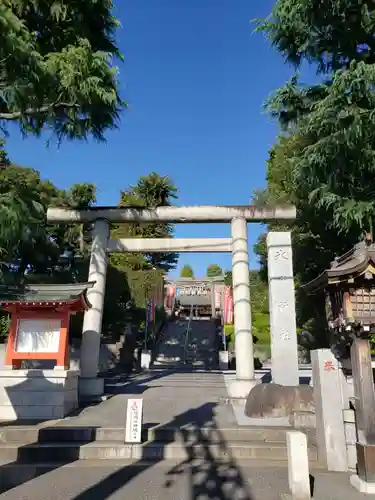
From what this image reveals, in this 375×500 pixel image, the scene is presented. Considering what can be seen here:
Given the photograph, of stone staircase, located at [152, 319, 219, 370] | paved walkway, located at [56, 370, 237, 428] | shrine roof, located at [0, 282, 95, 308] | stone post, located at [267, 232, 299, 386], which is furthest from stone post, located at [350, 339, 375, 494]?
stone staircase, located at [152, 319, 219, 370]

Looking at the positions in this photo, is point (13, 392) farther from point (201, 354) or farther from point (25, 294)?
point (201, 354)

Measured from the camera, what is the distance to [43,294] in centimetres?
945

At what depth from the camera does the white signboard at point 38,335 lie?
906 centimetres

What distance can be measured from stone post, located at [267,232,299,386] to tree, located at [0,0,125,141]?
5993 mm

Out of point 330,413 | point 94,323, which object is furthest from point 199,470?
point 94,323

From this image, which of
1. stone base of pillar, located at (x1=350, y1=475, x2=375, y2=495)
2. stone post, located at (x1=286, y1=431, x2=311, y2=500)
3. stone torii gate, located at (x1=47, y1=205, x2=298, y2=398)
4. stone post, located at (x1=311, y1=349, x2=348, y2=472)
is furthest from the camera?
stone torii gate, located at (x1=47, y1=205, x2=298, y2=398)

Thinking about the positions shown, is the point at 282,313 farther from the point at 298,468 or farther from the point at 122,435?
the point at 298,468

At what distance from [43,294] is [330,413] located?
7.19 m

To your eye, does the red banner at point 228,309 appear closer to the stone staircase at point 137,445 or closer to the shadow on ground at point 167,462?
the stone staircase at point 137,445

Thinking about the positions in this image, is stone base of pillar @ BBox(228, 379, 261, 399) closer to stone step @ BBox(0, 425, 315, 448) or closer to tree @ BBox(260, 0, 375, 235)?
stone step @ BBox(0, 425, 315, 448)

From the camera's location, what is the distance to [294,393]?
8.41 meters

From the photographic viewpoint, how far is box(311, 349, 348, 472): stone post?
586cm

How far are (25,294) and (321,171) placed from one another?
8812 millimetres

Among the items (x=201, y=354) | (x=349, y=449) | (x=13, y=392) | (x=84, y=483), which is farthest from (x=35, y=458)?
(x=201, y=354)
